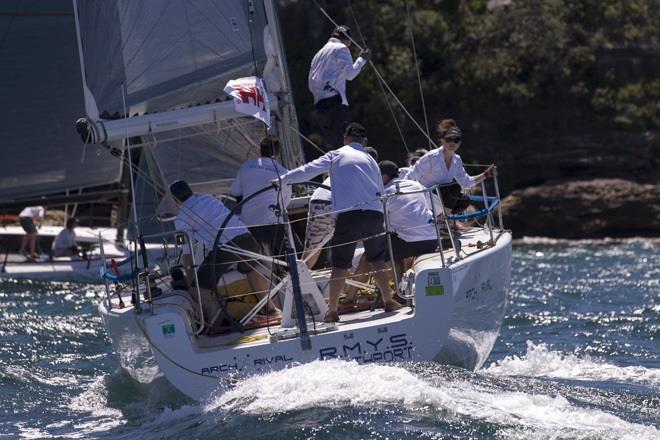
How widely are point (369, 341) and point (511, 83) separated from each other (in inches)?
941

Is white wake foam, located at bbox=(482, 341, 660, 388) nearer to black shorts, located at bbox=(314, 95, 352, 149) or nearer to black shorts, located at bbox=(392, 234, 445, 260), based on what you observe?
black shorts, located at bbox=(392, 234, 445, 260)

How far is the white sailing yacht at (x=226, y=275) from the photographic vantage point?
882cm

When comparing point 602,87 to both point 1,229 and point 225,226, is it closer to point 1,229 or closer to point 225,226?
point 1,229

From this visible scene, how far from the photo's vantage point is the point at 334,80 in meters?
11.9

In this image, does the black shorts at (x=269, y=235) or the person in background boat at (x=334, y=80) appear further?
the person in background boat at (x=334, y=80)

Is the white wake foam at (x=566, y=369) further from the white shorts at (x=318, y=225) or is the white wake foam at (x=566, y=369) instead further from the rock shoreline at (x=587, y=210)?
the rock shoreline at (x=587, y=210)

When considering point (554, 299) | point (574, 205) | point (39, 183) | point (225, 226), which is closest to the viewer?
point (225, 226)

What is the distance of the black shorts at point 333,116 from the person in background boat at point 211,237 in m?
2.47

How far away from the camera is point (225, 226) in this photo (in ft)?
30.8

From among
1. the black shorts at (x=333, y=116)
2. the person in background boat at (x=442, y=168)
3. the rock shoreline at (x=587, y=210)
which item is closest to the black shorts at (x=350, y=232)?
the person in background boat at (x=442, y=168)

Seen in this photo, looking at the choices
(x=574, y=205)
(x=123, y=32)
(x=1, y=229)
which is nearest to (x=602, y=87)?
(x=574, y=205)

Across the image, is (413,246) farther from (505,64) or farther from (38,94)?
(505,64)

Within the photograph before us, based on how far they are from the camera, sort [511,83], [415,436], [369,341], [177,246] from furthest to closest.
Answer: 1. [511,83]
2. [177,246]
3. [369,341]
4. [415,436]

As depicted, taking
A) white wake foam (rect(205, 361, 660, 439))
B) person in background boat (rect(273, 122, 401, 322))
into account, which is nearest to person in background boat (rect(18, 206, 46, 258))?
person in background boat (rect(273, 122, 401, 322))
